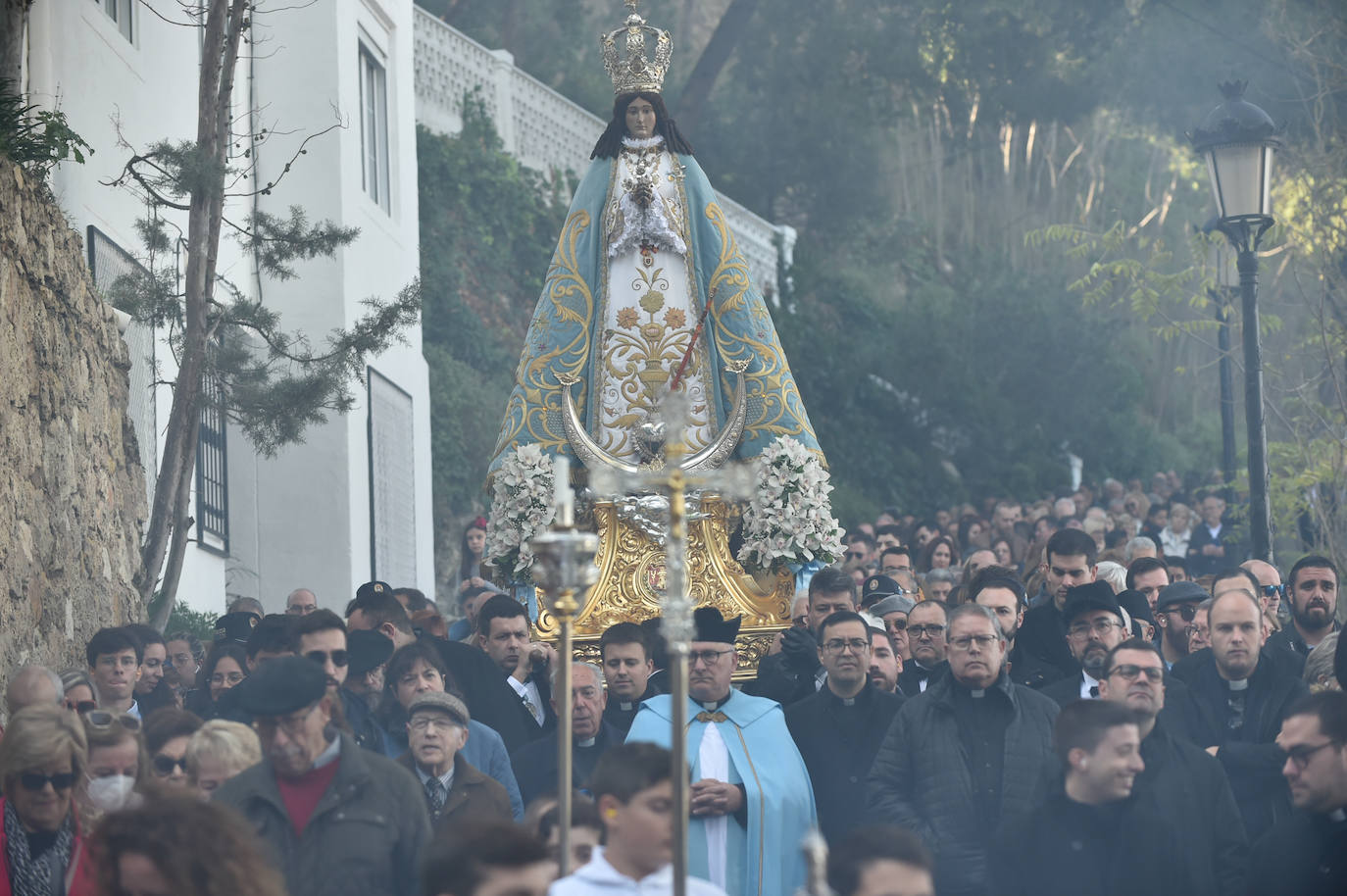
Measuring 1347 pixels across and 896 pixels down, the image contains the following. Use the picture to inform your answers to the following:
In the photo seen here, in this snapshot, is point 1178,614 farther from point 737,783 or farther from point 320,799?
point 320,799

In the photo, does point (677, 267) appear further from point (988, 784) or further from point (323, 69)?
point (323, 69)

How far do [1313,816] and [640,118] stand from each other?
612 cm

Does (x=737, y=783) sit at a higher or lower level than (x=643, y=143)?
lower

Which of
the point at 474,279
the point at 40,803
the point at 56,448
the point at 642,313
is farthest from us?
the point at 474,279

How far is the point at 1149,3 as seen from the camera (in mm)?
26500

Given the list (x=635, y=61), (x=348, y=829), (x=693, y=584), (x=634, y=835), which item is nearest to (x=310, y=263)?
(x=635, y=61)

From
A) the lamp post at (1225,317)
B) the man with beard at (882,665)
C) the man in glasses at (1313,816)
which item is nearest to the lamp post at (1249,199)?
the lamp post at (1225,317)

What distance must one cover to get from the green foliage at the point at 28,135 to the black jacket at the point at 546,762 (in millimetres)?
3704

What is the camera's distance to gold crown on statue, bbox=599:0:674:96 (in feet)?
34.5

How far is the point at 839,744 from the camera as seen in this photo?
7363 millimetres

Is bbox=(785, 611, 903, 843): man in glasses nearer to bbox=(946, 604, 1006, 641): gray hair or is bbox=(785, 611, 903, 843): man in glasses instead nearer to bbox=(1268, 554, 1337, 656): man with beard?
bbox=(946, 604, 1006, 641): gray hair

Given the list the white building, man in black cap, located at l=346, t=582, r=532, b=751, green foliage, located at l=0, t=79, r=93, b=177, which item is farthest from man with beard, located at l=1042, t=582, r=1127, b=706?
the white building

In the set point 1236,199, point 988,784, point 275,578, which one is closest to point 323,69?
point 275,578

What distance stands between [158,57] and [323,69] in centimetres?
247
